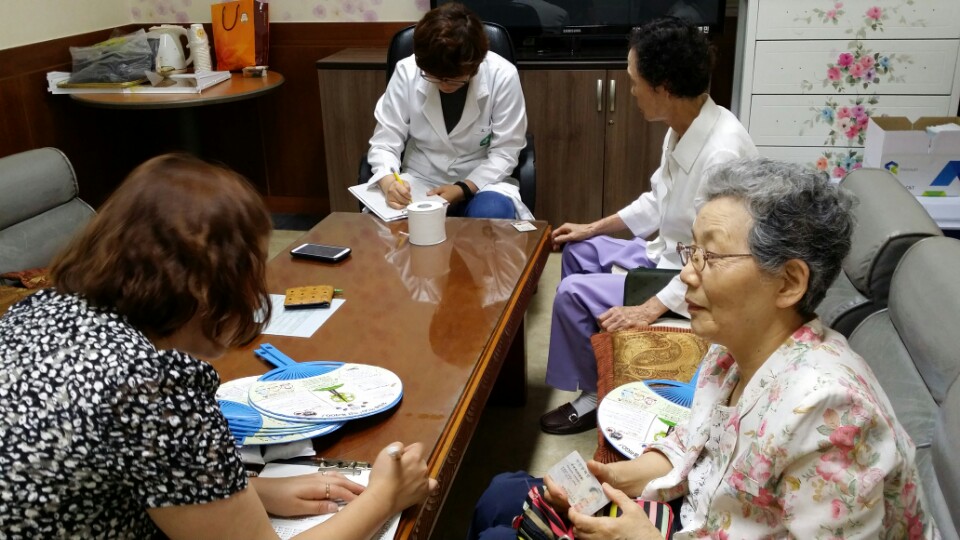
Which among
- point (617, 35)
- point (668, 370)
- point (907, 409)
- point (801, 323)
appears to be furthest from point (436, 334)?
point (617, 35)

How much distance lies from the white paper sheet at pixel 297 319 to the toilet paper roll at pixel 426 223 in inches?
15.8

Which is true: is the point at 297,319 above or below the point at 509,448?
above

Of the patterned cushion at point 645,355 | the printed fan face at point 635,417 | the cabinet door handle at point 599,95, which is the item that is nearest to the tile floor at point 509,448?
the patterned cushion at point 645,355

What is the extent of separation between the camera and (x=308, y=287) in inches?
77.2

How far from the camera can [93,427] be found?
33.4 inches

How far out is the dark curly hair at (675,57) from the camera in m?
2.03

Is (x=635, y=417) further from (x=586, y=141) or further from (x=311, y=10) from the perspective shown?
(x=311, y=10)

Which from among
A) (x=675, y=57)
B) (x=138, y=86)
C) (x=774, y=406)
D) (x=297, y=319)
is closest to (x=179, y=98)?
(x=138, y=86)

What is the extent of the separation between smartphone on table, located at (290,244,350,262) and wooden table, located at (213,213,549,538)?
20mm

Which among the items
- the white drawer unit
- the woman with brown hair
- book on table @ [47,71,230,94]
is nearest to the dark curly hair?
the white drawer unit

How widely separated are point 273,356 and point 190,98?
2105 millimetres

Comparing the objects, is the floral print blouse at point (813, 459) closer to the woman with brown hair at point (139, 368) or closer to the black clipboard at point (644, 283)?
the woman with brown hair at point (139, 368)

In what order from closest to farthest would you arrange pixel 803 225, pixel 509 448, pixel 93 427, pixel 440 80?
pixel 93 427 < pixel 803 225 < pixel 509 448 < pixel 440 80

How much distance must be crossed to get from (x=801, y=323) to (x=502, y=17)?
2.71m
